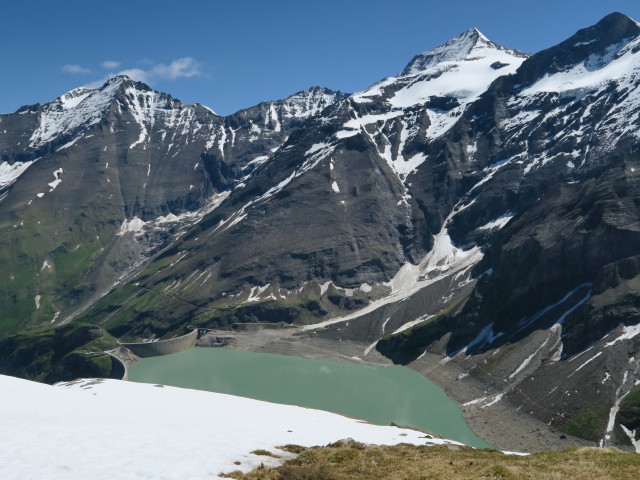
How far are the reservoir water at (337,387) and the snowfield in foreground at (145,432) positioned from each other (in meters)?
72.4

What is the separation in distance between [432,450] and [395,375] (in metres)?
135

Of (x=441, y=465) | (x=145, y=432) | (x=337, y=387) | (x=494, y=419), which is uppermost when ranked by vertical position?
(x=145, y=432)

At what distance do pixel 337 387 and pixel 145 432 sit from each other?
127 meters

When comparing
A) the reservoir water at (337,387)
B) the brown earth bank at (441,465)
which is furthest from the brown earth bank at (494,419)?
the brown earth bank at (441,465)

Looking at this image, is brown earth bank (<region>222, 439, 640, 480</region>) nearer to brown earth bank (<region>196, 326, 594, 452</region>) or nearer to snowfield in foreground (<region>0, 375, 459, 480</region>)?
snowfield in foreground (<region>0, 375, 459, 480</region>)

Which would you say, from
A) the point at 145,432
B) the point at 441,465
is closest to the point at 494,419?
the point at 441,465

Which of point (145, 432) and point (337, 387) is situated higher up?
point (145, 432)

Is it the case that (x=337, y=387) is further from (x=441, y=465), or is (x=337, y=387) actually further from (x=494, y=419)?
(x=441, y=465)

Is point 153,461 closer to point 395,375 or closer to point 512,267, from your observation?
point 395,375

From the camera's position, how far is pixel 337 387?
162 meters

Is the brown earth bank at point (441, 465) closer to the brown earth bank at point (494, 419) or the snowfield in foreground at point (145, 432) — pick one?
the snowfield in foreground at point (145, 432)

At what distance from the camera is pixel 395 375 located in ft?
562

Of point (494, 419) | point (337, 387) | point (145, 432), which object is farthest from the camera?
point (337, 387)

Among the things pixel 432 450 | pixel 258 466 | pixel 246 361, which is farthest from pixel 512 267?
pixel 258 466
